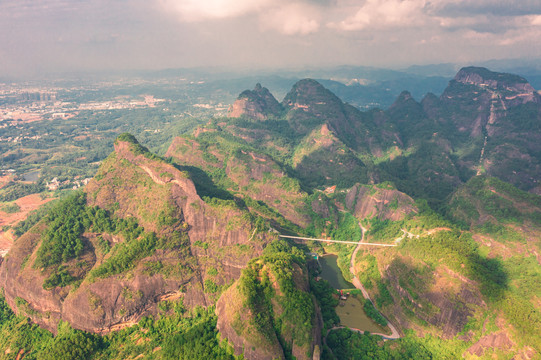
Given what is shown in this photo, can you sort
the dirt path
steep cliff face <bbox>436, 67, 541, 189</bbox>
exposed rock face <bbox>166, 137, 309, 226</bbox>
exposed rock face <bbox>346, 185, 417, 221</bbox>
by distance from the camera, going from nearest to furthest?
the dirt path
exposed rock face <bbox>346, 185, 417, 221</bbox>
exposed rock face <bbox>166, 137, 309, 226</bbox>
steep cliff face <bbox>436, 67, 541, 189</bbox>

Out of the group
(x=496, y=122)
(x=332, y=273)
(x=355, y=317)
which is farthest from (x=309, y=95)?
(x=355, y=317)

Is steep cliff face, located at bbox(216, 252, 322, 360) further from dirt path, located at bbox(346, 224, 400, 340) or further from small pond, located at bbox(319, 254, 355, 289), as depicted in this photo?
small pond, located at bbox(319, 254, 355, 289)

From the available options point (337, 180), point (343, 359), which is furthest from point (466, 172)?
point (343, 359)

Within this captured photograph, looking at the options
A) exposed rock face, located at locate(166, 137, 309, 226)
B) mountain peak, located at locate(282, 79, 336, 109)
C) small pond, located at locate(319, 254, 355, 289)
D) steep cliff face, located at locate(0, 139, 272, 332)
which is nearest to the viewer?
steep cliff face, located at locate(0, 139, 272, 332)

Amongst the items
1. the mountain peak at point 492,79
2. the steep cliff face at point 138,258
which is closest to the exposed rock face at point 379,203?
the steep cliff face at point 138,258

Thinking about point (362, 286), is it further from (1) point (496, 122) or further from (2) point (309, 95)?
(2) point (309, 95)

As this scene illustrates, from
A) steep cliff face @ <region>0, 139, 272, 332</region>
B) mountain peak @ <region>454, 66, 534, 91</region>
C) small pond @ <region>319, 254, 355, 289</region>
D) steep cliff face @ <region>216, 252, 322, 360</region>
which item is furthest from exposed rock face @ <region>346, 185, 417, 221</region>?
mountain peak @ <region>454, 66, 534, 91</region>
